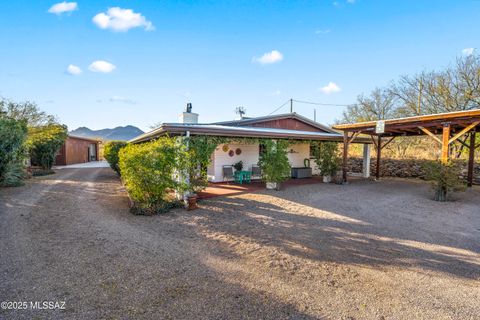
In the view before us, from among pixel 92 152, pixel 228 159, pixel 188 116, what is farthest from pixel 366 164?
pixel 92 152

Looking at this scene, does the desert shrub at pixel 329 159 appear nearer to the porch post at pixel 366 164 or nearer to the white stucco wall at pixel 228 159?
the white stucco wall at pixel 228 159

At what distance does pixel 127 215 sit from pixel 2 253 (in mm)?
2899

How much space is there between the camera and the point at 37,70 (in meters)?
13.7

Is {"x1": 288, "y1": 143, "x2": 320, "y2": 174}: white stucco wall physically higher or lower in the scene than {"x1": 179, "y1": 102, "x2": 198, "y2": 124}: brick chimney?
lower

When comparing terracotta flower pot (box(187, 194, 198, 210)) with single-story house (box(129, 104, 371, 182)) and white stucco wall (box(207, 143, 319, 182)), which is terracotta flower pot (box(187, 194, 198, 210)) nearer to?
single-story house (box(129, 104, 371, 182))

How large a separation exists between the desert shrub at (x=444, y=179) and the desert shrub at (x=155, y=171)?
8986 millimetres

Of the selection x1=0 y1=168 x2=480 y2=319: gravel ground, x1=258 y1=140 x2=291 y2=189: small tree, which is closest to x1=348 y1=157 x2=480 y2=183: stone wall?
x1=0 y1=168 x2=480 y2=319: gravel ground

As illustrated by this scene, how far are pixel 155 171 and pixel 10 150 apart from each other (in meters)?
8.97

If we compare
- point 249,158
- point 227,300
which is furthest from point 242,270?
point 249,158

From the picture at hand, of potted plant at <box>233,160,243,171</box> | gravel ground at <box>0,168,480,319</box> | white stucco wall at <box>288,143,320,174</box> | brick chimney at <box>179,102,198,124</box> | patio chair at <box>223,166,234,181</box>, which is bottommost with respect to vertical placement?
gravel ground at <box>0,168,480,319</box>

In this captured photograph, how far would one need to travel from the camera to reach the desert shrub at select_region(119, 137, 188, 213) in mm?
7199

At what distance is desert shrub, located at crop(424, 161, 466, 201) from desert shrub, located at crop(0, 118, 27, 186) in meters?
17.6

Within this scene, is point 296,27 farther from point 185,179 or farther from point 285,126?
point 185,179

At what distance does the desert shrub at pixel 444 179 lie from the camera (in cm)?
888
